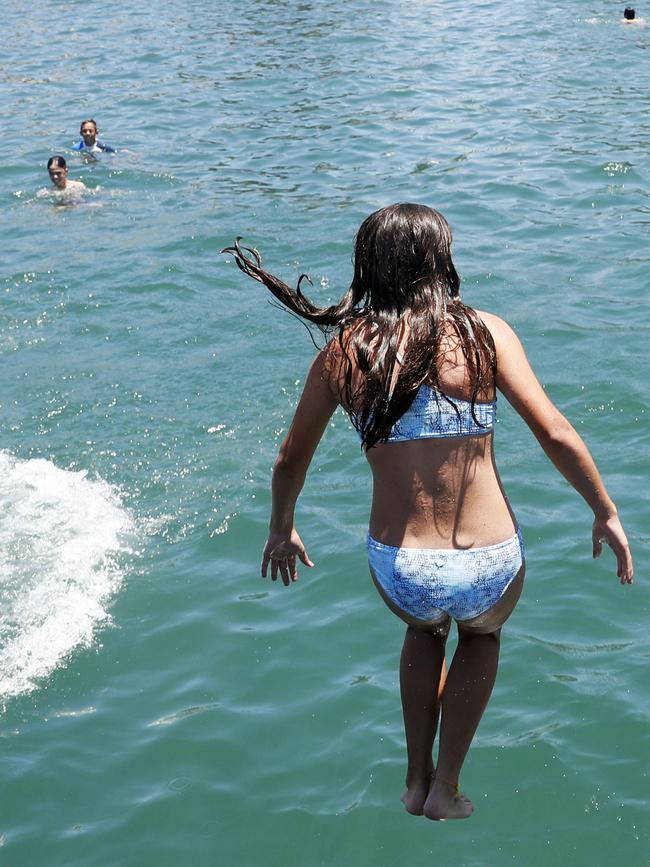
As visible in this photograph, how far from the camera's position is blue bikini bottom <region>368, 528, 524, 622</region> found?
4.40m

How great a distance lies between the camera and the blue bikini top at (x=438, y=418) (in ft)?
14.1

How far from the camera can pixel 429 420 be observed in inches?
171

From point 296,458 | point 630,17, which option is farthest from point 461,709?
point 630,17

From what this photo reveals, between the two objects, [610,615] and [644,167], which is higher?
[644,167]

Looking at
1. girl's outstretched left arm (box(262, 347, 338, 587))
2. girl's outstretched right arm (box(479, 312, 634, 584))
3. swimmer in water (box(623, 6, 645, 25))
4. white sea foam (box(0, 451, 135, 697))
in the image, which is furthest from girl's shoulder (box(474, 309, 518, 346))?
swimmer in water (box(623, 6, 645, 25))

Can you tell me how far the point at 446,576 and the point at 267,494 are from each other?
468 centimetres

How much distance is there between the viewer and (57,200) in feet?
54.2

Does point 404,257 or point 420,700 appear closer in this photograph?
point 404,257

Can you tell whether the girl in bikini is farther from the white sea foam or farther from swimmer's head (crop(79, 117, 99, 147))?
swimmer's head (crop(79, 117, 99, 147))

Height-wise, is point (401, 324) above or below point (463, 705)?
above

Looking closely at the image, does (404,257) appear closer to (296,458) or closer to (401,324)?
(401,324)

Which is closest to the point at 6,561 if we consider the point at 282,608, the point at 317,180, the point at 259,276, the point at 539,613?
the point at 282,608

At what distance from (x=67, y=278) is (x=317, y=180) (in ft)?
13.7

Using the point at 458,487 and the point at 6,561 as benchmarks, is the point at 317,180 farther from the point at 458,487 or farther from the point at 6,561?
the point at 458,487
